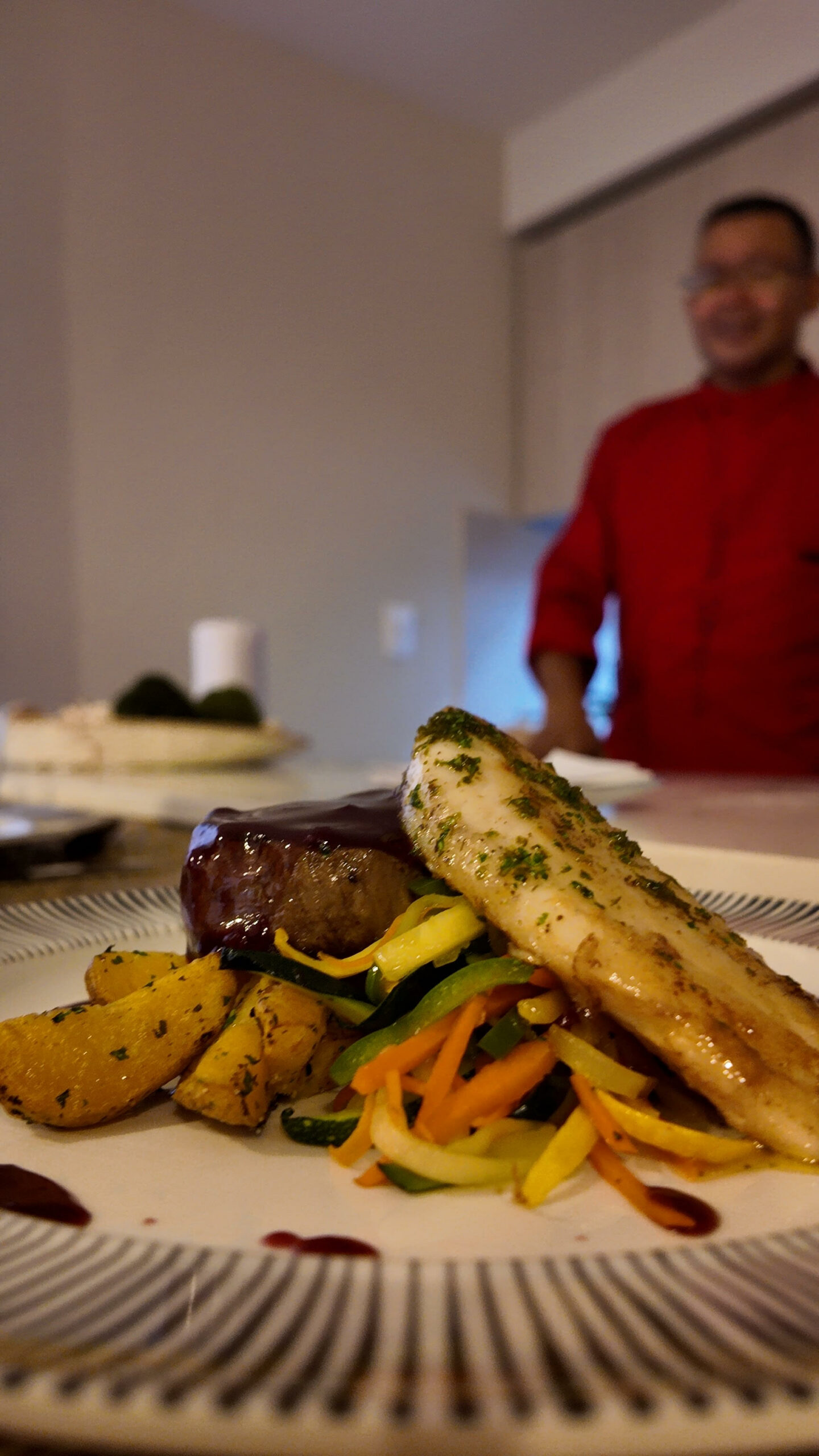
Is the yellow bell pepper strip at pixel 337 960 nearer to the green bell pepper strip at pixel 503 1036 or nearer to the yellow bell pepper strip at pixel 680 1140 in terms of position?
the green bell pepper strip at pixel 503 1036

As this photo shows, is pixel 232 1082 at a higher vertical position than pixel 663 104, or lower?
lower

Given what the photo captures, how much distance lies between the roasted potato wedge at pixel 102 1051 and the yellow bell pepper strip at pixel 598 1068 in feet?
1.03

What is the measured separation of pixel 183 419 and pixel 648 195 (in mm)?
3125

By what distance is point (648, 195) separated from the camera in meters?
5.71

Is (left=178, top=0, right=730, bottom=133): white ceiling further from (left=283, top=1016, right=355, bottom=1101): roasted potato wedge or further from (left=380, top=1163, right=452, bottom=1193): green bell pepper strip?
(left=380, top=1163, right=452, bottom=1193): green bell pepper strip

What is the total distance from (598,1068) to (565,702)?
2950 millimetres

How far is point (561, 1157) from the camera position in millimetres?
727

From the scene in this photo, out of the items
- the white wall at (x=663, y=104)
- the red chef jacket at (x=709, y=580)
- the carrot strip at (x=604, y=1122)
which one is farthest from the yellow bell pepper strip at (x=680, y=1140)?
the white wall at (x=663, y=104)

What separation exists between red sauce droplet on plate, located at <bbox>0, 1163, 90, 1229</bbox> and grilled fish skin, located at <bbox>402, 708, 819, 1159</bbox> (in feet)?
1.30

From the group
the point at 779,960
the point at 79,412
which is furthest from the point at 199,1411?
the point at 79,412

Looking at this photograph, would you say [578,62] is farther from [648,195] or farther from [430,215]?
[430,215]

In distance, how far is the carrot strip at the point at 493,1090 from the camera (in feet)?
2.57

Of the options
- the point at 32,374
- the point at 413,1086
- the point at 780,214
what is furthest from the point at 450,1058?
the point at 32,374

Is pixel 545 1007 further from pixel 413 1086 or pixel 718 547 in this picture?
pixel 718 547
